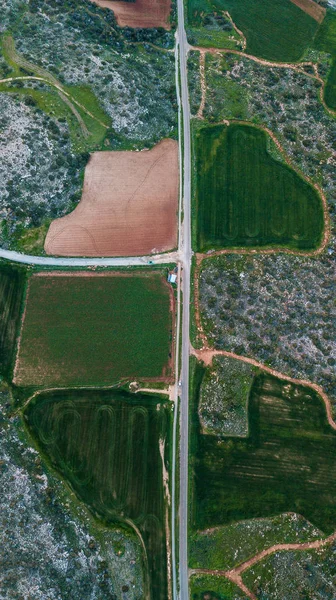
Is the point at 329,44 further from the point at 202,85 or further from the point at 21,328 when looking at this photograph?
the point at 21,328

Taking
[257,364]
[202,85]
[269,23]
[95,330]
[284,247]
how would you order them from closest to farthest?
[257,364] → [95,330] → [284,247] → [202,85] → [269,23]

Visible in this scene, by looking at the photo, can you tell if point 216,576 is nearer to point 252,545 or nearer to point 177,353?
point 252,545

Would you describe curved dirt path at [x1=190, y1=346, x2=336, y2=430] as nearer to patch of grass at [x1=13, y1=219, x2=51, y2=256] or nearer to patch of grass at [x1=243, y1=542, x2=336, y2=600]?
patch of grass at [x1=243, y1=542, x2=336, y2=600]

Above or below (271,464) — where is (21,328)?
above

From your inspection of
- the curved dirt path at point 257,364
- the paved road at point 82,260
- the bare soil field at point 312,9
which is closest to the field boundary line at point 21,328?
the paved road at point 82,260

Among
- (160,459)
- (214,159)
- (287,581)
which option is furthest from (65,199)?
(287,581)

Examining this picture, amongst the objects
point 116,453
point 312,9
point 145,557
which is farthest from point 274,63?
point 145,557

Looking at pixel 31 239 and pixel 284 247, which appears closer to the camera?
pixel 31 239
